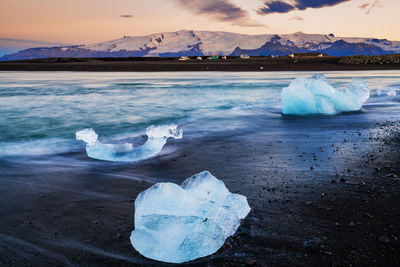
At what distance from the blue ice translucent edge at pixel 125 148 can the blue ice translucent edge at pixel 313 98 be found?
14.1ft

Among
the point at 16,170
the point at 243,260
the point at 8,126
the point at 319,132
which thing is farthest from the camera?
the point at 8,126

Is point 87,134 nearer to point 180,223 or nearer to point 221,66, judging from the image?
point 180,223

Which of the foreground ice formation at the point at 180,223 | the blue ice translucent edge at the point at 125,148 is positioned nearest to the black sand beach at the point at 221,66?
the blue ice translucent edge at the point at 125,148

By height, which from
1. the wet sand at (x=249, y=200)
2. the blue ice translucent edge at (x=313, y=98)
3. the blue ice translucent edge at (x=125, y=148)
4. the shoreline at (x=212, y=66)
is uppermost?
the shoreline at (x=212, y=66)

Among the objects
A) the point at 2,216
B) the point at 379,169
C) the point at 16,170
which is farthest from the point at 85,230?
the point at 379,169

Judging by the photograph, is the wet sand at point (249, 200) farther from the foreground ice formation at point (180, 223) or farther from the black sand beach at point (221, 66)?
the black sand beach at point (221, 66)

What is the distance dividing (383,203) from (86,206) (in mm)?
2660

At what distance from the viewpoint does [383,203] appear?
9.96 feet

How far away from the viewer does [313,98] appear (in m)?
8.52

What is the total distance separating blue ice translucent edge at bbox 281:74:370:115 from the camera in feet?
27.3

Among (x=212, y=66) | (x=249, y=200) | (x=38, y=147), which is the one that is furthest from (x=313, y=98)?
(x=212, y=66)

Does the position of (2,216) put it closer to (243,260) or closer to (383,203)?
(243,260)

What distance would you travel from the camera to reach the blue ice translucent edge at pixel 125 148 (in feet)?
15.7

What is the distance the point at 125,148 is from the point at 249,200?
242 cm
